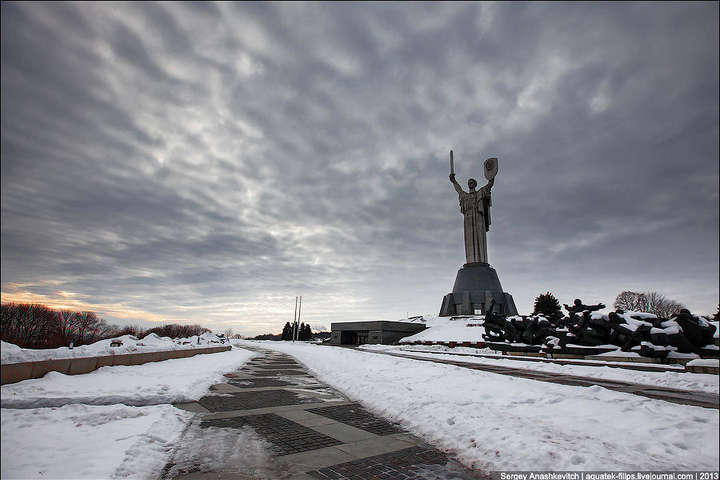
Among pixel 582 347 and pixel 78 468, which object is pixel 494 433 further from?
pixel 582 347

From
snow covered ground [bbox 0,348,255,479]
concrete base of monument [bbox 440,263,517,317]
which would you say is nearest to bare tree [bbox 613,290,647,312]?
concrete base of monument [bbox 440,263,517,317]

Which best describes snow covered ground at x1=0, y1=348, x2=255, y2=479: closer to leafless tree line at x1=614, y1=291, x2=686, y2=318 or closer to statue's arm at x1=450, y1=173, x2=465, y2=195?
statue's arm at x1=450, y1=173, x2=465, y2=195

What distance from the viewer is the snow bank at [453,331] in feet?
135

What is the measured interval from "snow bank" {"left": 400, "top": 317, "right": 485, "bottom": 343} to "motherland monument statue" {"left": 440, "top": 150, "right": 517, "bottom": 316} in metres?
3.78

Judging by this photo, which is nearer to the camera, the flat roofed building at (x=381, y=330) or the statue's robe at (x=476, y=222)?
the flat roofed building at (x=381, y=330)

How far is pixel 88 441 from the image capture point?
3.58m

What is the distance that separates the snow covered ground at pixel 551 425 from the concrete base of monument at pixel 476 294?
47.8m

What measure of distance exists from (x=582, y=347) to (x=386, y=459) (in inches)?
595

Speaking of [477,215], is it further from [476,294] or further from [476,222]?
[476,294]

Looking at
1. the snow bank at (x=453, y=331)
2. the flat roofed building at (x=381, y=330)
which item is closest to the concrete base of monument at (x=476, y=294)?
the snow bank at (x=453, y=331)

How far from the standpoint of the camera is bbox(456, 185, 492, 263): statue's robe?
2271 inches

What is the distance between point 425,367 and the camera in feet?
41.5

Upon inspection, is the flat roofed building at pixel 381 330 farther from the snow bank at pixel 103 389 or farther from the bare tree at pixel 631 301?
the snow bank at pixel 103 389

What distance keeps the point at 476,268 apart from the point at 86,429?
56.7m
